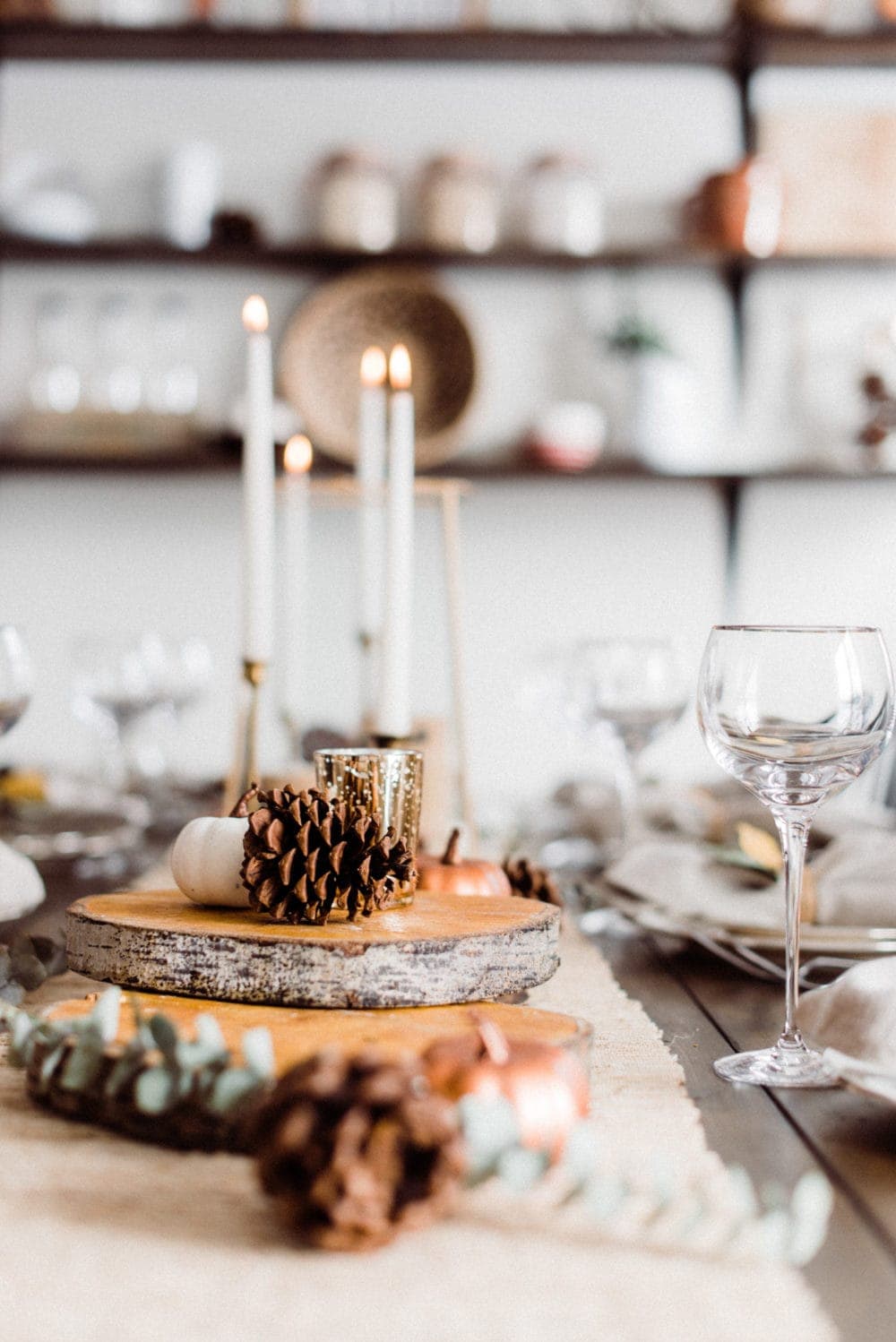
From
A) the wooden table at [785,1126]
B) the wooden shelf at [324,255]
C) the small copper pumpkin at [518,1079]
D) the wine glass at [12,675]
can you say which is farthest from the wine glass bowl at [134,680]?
the wooden shelf at [324,255]

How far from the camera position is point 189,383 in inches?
102

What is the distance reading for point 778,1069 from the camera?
557 mm

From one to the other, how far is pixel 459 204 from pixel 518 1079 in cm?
228

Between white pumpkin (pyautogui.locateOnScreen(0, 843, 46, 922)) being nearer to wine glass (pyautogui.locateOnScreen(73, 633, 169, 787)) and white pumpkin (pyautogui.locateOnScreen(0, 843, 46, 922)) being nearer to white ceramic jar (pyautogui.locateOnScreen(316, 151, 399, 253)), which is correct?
wine glass (pyautogui.locateOnScreen(73, 633, 169, 787))

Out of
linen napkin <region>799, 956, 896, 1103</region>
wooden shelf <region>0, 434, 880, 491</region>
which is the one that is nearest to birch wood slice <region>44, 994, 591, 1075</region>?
linen napkin <region>799, 956, 896, 1103</region>

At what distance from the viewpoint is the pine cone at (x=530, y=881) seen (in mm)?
757

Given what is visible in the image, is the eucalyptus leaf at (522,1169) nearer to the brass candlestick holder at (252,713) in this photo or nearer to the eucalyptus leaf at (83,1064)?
the eucalyptus leaf at (83,1064)

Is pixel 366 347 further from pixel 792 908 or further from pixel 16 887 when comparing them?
pixel 792 908

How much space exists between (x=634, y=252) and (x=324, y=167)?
619mm

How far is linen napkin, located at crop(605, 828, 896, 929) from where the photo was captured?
2.56ft

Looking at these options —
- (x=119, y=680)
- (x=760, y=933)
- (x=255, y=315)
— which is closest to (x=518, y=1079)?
(x=760, y=933)

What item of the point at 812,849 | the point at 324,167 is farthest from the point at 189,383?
the point at 812,849

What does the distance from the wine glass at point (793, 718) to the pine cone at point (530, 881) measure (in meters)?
0.19

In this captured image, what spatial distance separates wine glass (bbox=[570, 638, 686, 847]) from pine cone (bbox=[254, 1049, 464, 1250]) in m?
0.81
